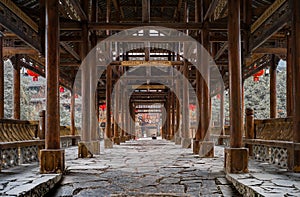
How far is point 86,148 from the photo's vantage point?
33.8ft

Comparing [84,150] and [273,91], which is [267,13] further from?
[273,91]

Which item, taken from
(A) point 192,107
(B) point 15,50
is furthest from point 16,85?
(A) point 192,107

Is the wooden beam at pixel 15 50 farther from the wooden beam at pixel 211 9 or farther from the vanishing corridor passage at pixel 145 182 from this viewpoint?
the vanishing corridor passage at pixel 145 182

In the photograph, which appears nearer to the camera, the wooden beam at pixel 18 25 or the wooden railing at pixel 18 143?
the wooden railing at pixel 18 143

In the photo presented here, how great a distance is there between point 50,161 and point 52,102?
1025 mm

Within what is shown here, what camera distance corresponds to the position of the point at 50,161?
21.2 ft

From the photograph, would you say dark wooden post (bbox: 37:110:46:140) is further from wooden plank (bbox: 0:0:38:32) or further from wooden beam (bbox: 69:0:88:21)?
wooden plank (bbox: 0:0:38:32)

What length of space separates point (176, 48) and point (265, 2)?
6699mm

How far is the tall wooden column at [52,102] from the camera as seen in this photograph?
647 cm

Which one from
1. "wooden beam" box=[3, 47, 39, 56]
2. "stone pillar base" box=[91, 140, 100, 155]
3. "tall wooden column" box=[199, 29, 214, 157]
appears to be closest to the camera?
"tall wooden column" box=[199, 29, 214, 157]

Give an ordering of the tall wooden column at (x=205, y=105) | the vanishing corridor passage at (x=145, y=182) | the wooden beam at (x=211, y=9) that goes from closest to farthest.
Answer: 1. the vanishing corridor passage at (x=145, y=182)
2. the wooden beam at (x=211, y=9)
3. the tall wooden column at (x=205, y=105)

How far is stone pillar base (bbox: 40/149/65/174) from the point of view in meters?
6.40

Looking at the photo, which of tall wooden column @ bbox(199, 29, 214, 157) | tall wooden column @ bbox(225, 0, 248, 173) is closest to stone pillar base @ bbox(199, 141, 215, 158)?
tall wooden column @ bbox(199, 29, 214, 157)

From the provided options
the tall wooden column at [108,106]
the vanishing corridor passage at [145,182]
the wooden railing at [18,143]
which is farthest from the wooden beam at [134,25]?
the tall wooden column at [108,106]
